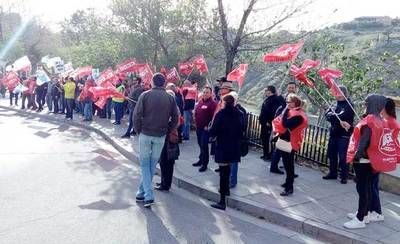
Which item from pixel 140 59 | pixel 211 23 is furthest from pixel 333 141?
pixel 140 59

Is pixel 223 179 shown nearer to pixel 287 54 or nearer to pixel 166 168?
pixel 166 168

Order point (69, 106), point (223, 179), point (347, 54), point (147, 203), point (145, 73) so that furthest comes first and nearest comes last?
point (347, 54) → point (69, 106) → point (145, 73) → point (223, 179) → point (147, 203)

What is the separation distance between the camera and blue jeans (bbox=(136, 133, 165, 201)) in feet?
21.3

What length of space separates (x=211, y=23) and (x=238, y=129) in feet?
29.2

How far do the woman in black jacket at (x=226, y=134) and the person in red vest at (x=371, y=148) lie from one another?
168 centimetres

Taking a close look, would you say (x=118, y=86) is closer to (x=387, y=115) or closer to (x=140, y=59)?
(x=140, y=59)

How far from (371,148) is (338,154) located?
2.93 m

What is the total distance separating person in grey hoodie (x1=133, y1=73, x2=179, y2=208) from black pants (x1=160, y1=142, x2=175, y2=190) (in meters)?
0.54

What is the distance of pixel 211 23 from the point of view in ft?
48.8

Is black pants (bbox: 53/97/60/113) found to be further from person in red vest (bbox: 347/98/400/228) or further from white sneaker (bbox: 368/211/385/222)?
white sneaker (bbox: 368/211/385/222)

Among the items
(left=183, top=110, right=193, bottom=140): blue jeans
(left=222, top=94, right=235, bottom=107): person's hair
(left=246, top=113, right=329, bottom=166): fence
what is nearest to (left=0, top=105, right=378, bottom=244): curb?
(left=222, top=94, right=235, bottom=107): person's hair

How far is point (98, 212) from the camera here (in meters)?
6.12

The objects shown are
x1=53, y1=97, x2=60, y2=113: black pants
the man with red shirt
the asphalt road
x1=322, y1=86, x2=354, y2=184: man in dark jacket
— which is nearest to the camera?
the asphalt road

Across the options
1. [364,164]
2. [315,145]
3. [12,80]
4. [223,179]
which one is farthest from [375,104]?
[12,80]
